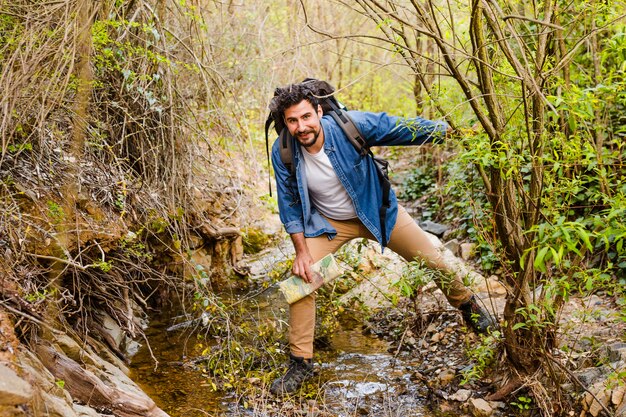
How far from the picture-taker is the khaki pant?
445cm

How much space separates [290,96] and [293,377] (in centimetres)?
194

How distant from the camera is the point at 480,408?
150 inches

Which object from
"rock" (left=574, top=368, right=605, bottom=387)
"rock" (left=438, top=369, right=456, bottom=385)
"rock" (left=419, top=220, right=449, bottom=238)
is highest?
"rock" (left=574, top=368, right=605, bottom=387)

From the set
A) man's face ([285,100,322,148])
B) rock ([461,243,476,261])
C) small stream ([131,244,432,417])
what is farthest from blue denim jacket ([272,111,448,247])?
rock ([461,243,476,261])

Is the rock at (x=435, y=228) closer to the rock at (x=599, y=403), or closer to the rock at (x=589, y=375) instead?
the rock at (x=589, y=375)

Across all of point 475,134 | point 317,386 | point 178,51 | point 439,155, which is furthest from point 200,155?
point 439,155

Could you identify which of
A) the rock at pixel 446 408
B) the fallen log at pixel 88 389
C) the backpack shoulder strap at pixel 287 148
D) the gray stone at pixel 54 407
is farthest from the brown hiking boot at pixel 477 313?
the gray stone at pixel 54 407

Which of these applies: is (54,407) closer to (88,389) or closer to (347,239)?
(88,389)

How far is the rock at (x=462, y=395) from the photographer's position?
13.2 ft

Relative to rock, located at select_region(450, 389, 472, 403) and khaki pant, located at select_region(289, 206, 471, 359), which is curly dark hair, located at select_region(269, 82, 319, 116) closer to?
khaki pant, located at select_region(289, 206, 471, 359)

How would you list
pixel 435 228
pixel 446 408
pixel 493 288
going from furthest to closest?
pixel 435 228
pixel 493 288
pixel 446 408

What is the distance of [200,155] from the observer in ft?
17.5

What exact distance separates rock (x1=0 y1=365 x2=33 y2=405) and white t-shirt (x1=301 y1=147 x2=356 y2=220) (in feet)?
7.94

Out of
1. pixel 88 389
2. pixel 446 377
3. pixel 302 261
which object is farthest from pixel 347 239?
pixel 88 389
